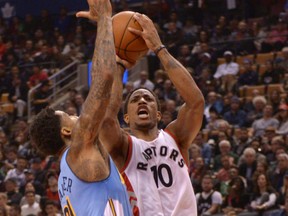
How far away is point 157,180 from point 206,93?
10.0 metres

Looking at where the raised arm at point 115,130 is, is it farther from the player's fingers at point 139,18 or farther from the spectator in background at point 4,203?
the spectator in background at point 4,203

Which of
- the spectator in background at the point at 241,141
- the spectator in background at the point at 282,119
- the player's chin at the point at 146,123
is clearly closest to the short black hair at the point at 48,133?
the player's chin at the point at 146,123

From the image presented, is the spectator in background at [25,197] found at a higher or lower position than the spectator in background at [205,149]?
lower

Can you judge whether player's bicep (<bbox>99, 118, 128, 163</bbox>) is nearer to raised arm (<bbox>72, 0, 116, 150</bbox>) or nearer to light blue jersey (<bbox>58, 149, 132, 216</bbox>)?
light blue jersey (<bbox>58, 149, 132, 216</bbox>)

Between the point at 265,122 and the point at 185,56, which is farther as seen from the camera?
the point at 185,56

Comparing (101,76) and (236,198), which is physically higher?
(101,76)

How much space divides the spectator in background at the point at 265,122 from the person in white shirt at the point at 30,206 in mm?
3637

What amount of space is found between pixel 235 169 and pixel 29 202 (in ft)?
10.1

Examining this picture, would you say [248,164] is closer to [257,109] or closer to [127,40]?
[257,109]

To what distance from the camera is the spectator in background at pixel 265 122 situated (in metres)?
13.9

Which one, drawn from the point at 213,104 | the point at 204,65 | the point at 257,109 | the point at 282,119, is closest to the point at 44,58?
the point at 204,65

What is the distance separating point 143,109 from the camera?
20.2 feet

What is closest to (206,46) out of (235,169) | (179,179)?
(235,169)

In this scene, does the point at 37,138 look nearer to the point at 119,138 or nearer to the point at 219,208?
the point at 119,138
